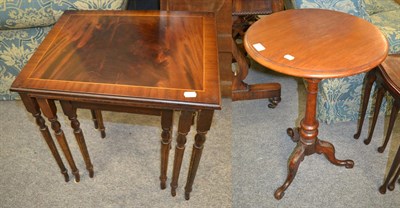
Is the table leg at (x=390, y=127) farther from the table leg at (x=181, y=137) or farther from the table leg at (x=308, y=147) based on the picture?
the table leg at (x=181, y=137)

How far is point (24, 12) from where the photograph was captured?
1.82 meters

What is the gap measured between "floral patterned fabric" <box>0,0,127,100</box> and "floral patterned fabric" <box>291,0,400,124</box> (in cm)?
105

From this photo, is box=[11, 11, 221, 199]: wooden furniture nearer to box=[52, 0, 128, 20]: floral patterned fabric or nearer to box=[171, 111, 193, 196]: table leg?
box=[171, 111, 193, 196]: table leg

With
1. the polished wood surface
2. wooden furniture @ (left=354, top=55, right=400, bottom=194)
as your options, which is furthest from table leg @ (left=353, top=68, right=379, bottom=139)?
the polished wood surface

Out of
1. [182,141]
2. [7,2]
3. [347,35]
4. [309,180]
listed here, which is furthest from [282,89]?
[7,2]

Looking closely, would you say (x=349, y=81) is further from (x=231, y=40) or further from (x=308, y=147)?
(x=231, y=40)

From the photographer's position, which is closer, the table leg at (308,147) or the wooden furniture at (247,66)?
the table leg at (308,147)

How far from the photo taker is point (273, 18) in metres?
1.54

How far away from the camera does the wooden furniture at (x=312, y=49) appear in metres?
1.21

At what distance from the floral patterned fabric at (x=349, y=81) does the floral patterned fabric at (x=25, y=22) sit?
41.2 inches

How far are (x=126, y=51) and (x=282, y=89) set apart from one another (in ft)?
3.79

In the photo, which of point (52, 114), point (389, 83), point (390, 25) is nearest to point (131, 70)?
point (52, 114)

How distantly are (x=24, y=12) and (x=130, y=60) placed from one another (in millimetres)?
848

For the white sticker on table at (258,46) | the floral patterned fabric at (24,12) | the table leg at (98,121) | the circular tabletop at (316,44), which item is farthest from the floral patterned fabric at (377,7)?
the floral patterned fabric at (24,12)
